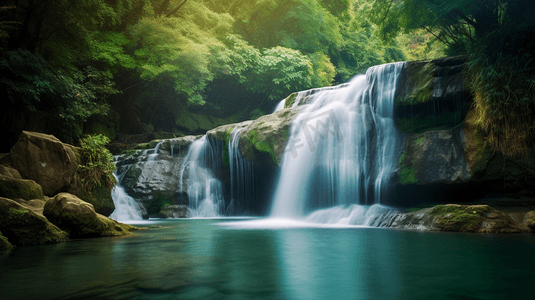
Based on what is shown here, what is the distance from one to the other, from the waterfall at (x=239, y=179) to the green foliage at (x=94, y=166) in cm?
468

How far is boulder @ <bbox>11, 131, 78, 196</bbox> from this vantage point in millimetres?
8172

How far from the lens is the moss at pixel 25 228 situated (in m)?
5.33

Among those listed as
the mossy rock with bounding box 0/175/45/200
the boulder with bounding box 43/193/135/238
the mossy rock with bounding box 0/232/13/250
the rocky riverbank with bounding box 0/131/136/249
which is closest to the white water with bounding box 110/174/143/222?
the rocky riverbank with bounding box 0/131/136/249

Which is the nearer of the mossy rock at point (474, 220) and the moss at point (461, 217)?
the mossy rock at point (474, 220)

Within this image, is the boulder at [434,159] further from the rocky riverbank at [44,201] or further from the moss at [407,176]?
the rocky riverbank at [44,201]

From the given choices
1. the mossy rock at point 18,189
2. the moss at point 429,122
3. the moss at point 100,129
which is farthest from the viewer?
the moss at point 100,129

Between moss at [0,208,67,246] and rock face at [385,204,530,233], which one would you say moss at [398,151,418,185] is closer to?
rock face at [385,204,530,233]

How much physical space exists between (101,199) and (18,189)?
3387 millimetres

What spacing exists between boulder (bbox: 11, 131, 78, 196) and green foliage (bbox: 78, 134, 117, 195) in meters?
1.00

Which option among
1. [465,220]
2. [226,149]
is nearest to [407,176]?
[465,220]

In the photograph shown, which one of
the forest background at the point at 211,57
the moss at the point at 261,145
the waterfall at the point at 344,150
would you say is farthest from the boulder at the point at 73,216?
the waterfall at the point at 344,150

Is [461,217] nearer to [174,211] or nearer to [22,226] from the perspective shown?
[22,226]

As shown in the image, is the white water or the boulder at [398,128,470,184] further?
the white water

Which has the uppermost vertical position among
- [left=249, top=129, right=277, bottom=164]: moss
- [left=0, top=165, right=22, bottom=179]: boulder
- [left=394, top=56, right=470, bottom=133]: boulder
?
[left=394, top=56, right=470, bottom=133]: boulder
